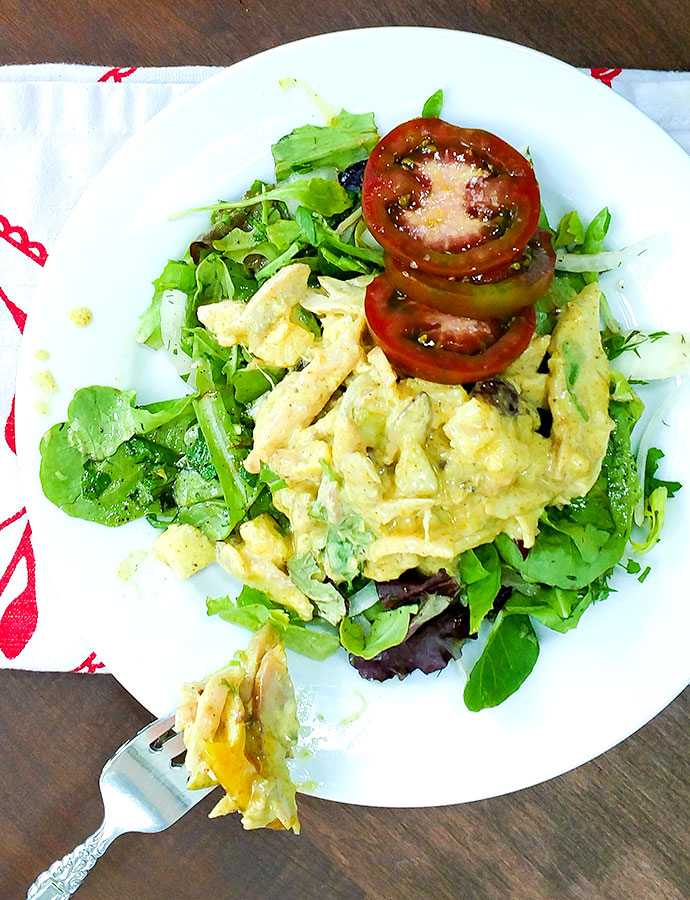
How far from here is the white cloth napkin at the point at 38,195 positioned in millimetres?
2641

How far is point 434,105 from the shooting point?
2201mm

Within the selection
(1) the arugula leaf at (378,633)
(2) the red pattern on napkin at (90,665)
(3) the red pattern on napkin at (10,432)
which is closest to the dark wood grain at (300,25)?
(3) the red pattern on napkin at (10,432)

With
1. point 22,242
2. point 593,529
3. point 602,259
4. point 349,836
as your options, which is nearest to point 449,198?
point 602,259

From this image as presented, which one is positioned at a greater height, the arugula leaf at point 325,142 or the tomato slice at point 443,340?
the arugula leaf at point 325,142

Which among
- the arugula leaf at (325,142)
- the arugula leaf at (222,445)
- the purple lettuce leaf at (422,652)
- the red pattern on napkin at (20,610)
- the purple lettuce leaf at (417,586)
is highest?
the arugula leaf at (325,142)

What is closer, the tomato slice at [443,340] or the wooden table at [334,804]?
the tomato slice at [443,340]

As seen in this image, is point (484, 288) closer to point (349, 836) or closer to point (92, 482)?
point (92, 482)

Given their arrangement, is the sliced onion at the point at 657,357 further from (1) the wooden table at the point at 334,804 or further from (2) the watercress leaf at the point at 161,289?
(2) the watercress leaf at the point at 161,289

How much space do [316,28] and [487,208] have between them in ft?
3.53

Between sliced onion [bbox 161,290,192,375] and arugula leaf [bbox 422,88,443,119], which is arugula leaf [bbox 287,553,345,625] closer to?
sliced onion [bbox 161,290,192,375]

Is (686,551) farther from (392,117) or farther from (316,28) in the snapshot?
(316,28)

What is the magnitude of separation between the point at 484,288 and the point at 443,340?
0.16 metres

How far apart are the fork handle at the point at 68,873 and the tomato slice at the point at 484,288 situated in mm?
1878

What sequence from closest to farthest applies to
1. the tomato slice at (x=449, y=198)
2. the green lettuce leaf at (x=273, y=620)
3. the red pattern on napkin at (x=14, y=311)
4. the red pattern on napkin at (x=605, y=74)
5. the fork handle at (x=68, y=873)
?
the tomato slice at (x=449, y=198) → the green lettuce leaf at (x=273, y=620) → the fork handle at (x=68, y=873) → the red pattern on napkin at (x=605, y=74) → the red pattern on napkin at (x=14, y=311)
